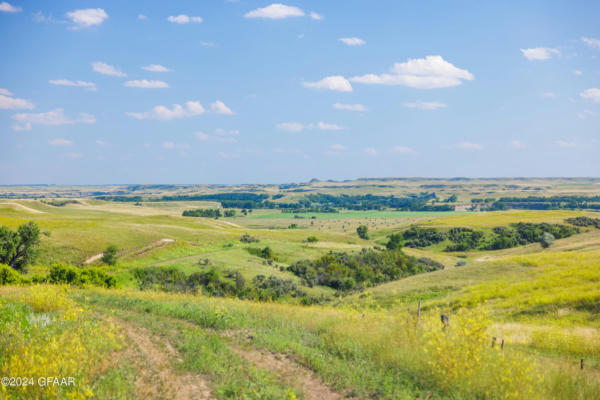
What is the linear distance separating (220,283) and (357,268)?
24.8 meters

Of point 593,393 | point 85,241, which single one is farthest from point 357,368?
point 85,241

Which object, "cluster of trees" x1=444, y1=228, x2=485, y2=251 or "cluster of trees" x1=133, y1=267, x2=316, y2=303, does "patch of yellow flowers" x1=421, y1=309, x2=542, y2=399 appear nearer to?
"cluster of trees" x1=133, y1=267, x2=316, y2=303

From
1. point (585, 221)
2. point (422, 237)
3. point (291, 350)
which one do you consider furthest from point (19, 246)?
point (585, 221)

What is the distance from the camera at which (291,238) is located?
83.7 meters

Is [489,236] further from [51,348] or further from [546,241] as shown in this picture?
[51,348]

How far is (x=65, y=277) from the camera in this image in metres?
26.0

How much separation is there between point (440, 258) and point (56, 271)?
67.4 m

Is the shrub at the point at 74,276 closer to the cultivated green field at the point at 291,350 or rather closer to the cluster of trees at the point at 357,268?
the cultivated green field at the point at 291,350

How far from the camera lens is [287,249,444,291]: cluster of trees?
4781cm

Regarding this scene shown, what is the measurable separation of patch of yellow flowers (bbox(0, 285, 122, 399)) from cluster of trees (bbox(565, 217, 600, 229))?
110m

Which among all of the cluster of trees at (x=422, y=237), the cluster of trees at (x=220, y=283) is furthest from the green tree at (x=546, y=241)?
the cluster of trees at (x=422, y=237)

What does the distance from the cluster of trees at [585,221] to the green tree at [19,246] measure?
362 ft

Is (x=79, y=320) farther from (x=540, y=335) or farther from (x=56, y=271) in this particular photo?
(x=56, y=271)

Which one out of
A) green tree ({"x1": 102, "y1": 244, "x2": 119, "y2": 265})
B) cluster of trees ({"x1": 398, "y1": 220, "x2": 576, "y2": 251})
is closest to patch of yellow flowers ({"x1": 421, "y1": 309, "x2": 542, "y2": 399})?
green tree ({"x1": 102, "y1": 244, "x2": 119, "y2": 265})
